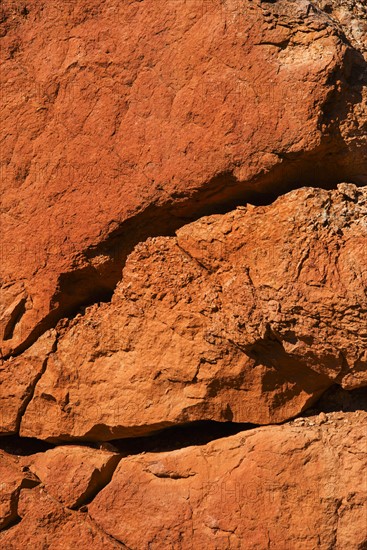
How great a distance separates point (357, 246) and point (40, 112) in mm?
1350

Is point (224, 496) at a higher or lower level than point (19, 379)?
lower

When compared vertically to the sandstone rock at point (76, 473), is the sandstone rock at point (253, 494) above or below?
below

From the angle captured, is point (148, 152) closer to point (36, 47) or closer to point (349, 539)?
point (36, 47)

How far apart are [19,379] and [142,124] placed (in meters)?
1.13

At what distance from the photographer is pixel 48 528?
2.93m

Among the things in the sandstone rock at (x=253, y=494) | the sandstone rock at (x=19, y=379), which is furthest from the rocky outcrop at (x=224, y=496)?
the sandstone rock at (x=19, y=379)

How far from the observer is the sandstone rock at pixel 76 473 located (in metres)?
2.90

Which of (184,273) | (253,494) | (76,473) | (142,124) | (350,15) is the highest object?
(142,124)

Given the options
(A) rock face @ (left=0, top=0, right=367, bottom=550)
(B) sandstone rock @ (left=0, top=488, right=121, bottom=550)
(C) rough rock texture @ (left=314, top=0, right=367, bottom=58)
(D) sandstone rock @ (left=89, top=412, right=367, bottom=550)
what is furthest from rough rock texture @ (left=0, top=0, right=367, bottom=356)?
(D) sandstone rock @ (left=89, top=412, right=367, bottom=550)

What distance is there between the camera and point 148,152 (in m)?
2.77

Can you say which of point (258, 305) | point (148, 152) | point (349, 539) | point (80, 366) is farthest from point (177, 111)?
point (349, 539)

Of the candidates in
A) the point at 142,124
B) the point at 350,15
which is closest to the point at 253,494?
the point at 142,124

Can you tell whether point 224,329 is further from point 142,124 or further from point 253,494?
point 142,124

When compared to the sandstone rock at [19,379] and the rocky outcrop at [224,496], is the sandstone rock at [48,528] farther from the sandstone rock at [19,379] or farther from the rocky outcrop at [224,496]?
the sandstone rock at [19,379]
